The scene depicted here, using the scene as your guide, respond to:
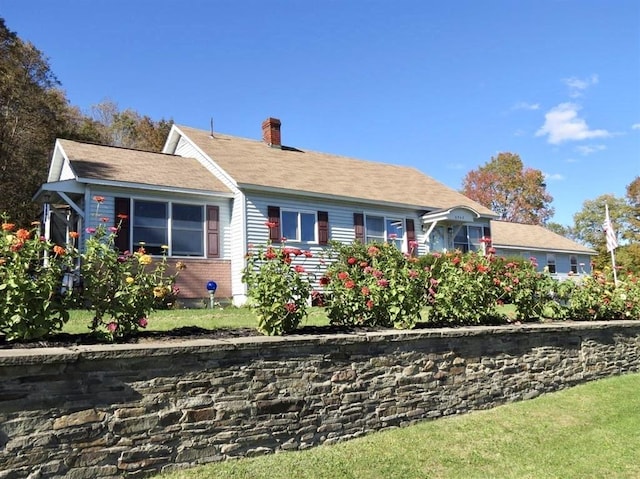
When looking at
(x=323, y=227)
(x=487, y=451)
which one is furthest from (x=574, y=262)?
(x=487, y=451)

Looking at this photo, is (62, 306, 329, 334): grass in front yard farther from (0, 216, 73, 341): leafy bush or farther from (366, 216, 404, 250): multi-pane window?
(366, 216, 404, 250): multi-pane window

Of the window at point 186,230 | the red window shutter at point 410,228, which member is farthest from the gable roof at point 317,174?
the window at point 186,230

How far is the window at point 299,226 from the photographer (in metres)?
14.6

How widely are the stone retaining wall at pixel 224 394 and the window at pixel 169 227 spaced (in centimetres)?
895

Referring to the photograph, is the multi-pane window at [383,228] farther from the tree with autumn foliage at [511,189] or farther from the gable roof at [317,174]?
the tree with autumn foliage at [511,189]

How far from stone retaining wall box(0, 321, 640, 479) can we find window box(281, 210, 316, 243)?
9196 mm

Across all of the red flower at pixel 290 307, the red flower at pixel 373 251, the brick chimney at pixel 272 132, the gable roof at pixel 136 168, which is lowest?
the red flower at pixel 290 307

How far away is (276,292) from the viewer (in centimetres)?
457

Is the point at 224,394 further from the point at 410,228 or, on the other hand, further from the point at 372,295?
the point at 410,228

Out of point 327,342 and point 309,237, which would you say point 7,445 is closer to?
point 327,342

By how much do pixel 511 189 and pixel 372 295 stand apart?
4078 centimetres

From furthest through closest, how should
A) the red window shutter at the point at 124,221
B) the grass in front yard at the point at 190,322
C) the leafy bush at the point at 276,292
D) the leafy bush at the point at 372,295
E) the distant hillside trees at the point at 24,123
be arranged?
the distant hillside trees at the point at 24,123
the red window shutter at the point at 124,221
the grass in front yard at the point at 190,322
the leafy bush at the point at 372,295
the leafy bush at the point at 276,292

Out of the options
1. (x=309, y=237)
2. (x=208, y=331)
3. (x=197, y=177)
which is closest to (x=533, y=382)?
(x=208, y=331)

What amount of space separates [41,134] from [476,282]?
2054 centimetres
